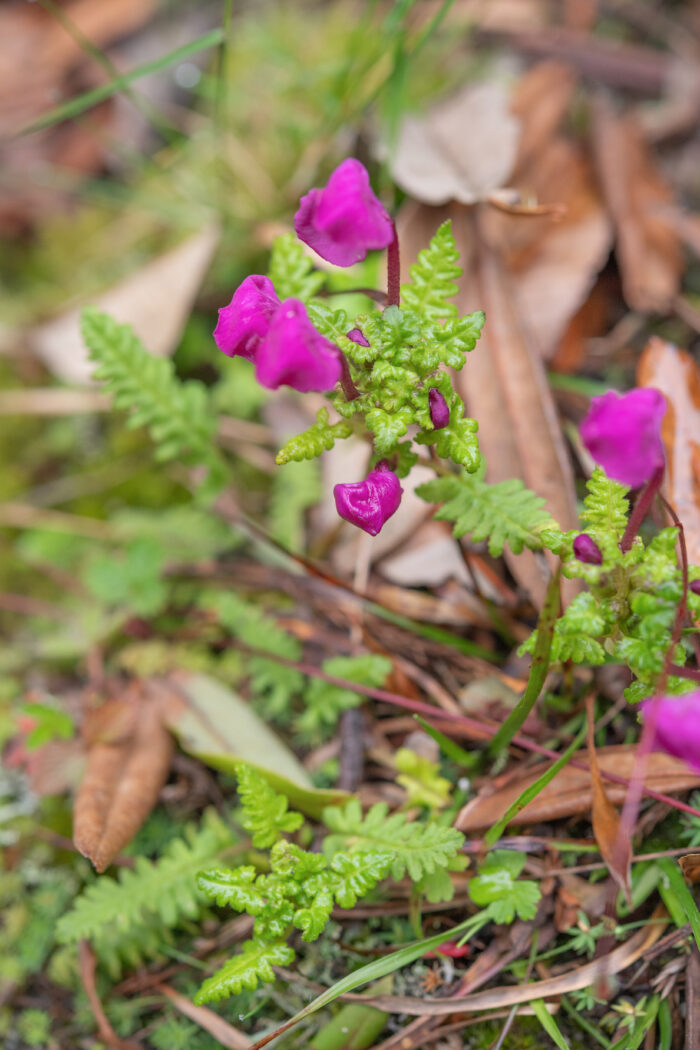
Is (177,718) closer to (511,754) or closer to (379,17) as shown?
(511,754)

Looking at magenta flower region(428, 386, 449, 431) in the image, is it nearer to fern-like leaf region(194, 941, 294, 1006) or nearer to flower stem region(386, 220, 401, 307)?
flower stem region(386, 220, 401, 307)

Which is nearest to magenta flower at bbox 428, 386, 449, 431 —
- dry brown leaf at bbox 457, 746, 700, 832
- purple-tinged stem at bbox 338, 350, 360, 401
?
purple-tinged stem at bbox 338, 350, 360, 401

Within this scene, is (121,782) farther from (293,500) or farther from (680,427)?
(680,427)

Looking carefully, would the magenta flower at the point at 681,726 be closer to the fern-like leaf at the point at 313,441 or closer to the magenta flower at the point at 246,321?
the fern-like leaf at the point at 313,441

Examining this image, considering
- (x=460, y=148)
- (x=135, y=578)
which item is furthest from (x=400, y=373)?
(x=460, y=148)

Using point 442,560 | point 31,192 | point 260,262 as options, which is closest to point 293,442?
point 442,560

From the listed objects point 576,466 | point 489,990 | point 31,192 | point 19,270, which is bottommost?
point 489,990
